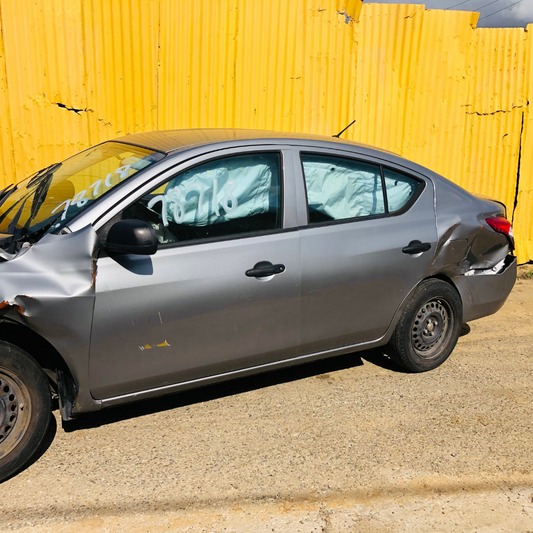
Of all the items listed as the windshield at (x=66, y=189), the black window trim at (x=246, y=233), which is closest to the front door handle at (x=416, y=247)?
the black window trim at (x=246, y=233)

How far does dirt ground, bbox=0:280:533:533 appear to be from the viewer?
10.0 ft

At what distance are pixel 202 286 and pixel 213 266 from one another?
13 cm

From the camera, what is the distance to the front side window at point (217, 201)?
11.4 ft

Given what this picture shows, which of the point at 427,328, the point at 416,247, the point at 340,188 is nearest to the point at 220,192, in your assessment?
the point at 340,188

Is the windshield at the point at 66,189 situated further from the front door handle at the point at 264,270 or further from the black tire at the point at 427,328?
the black tire at the point at 427,328

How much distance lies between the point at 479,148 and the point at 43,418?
623 centimetres

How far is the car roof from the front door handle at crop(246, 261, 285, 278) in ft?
2.58

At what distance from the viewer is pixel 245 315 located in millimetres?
3646

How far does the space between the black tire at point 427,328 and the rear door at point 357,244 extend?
0.51 ft

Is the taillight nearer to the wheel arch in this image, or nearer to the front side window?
the front side window

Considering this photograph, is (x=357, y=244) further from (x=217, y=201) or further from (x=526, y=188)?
(x=526, y=188)

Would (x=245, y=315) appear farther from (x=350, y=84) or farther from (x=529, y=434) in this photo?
(x=350, y=84)

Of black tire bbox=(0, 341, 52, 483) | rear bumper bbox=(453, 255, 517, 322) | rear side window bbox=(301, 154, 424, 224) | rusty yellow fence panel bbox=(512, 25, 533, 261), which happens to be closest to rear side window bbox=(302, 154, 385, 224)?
rear side window bbox=(301, 154, 424, 224)

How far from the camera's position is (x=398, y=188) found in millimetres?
4371
